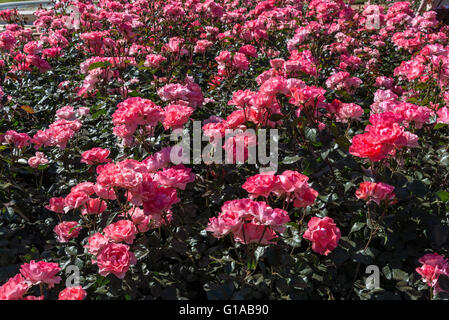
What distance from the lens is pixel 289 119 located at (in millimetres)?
1944

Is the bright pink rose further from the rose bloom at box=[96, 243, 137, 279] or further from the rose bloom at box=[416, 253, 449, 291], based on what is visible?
the rose bloom at box=[96, 243, 137, 279]

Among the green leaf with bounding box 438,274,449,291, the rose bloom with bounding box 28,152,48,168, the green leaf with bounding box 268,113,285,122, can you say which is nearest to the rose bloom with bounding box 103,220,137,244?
the green leaf with bounding box 268,113,285,122

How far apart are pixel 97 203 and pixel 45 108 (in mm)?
1735

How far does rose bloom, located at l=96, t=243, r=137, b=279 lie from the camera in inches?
51.2

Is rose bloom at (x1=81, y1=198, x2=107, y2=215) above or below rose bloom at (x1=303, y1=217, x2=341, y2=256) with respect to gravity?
below

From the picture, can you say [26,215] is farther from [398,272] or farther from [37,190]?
[398,272]

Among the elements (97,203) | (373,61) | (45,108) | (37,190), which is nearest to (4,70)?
(45,108)

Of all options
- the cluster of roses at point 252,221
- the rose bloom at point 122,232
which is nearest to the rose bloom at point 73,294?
the rose bloom at point 122,232

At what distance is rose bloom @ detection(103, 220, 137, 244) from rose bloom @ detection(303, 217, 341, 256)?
613 mm

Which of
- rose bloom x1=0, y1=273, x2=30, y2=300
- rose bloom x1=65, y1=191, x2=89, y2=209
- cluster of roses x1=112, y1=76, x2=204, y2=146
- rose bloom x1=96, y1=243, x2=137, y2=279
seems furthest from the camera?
cluster of roses x1=112, y1=76, x2=204, y2=146

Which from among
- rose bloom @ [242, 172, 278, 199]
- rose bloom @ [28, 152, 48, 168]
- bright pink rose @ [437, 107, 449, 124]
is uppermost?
bright pink rose @ [437, 107, 449, 124]

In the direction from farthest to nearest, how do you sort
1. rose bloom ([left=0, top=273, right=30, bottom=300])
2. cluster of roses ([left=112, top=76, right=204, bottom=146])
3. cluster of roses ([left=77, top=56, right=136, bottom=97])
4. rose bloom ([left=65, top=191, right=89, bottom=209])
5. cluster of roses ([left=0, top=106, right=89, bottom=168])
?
cluster of roses ([left=77, top=56, right=136, bottom=97]) → cluster of roses ([left=0, top=106, right=89, bottom=168]) → cluster of roses ([left=112, top=76, right=204, bottom=146]) → rose bloom ([left=65, top=191, right=89, bottom=209]) → rose bloom ([left=0, top=273, right=30, bottom=300])

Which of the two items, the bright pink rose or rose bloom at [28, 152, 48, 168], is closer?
the bright pink rose

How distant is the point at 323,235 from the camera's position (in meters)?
1.36
